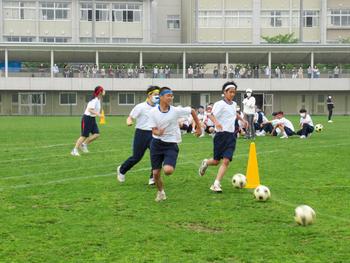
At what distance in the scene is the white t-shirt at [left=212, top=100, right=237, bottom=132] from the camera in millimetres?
10523

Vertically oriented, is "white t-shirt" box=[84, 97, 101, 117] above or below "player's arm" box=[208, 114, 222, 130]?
above

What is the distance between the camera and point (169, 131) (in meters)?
9.51

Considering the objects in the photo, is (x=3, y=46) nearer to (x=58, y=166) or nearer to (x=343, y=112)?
(x=343, y=112)

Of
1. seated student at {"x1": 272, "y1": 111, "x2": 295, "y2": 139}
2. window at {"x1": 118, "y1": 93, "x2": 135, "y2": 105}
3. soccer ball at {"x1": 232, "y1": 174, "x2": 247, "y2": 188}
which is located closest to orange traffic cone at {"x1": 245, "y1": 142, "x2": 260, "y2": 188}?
soccer ball at {"x1": 232, "y1": 174, "x2": 247, "y2": 188}

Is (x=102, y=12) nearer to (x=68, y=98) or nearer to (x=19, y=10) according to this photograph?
(x=19, y=10)

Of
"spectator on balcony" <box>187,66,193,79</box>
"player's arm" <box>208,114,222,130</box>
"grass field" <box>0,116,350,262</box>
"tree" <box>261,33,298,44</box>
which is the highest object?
"tree" <box>261,33,298,44</box>

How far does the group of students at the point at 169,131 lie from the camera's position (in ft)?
30.8

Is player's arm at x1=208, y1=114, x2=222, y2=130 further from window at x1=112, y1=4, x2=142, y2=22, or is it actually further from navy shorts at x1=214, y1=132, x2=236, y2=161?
window at x1=112, y1=4, x2=142, y2=22

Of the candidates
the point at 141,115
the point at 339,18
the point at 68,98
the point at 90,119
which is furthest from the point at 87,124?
the point at 339,18

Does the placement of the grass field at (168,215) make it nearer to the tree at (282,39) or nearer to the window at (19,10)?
the tree at (282,39)

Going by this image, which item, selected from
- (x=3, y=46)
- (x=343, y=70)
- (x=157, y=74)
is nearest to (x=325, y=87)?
(x=343, y=70)

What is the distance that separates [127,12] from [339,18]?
85.5 feet

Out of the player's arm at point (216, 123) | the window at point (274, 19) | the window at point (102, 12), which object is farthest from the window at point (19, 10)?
the player's arm at point (216, 123)

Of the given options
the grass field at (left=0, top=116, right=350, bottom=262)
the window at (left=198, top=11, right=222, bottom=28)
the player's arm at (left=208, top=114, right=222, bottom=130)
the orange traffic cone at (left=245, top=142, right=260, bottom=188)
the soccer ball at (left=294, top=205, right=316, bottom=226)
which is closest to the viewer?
the grass field at (left=0, top=116, right=350, bottom=262)
